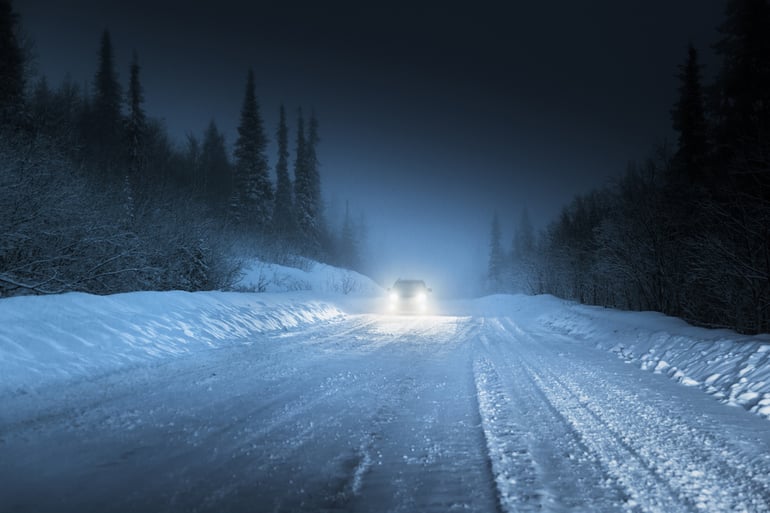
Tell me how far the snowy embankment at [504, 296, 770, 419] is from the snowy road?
0.39 m

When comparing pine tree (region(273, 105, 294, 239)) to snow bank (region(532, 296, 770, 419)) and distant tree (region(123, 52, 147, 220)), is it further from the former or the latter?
snow bank (region(532, 296, 770, 419))

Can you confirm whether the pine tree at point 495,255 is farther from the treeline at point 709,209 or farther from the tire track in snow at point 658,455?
the tire track in snow at point 658,455

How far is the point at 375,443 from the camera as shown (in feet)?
13.2

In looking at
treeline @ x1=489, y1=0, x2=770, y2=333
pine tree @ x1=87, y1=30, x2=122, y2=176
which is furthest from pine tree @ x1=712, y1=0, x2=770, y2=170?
pine tree @ x1=87, y1=30, x2=122, y2=176

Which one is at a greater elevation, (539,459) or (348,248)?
(348,248)

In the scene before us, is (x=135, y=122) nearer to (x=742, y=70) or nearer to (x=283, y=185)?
(x=283, y=185)

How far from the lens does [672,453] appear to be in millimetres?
3887

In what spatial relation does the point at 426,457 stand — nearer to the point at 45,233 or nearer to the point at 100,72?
the point at 45,233

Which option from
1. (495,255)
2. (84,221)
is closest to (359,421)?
(84,221)

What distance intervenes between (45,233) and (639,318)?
1590 cm

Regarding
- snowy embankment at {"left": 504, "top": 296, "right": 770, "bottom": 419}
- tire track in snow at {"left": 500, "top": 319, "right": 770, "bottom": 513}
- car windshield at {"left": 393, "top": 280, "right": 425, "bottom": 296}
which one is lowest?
tire track in snow at {"left": 500, "top": 319, "right": 770, "bottom": 513}

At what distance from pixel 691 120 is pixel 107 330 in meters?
31.5

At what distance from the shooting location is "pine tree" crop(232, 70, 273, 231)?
37281 mm

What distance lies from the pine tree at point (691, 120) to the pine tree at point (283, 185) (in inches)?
1360
